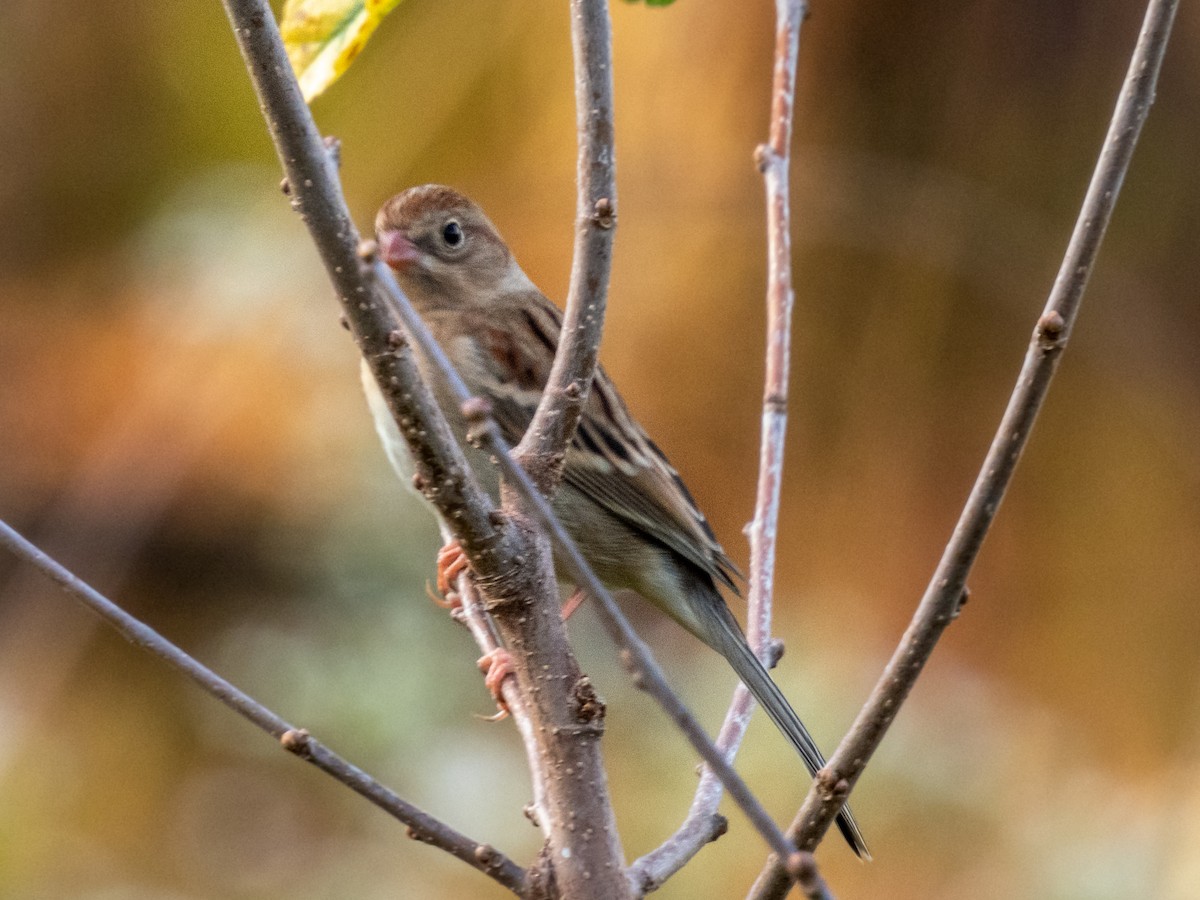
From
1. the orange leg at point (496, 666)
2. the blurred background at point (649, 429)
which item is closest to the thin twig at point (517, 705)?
the orange leg at point (496, 666)

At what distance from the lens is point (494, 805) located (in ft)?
12.4

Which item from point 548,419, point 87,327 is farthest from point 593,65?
point 87,327

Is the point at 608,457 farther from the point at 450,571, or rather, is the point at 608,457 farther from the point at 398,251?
the point at 398,251

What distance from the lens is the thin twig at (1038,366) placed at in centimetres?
103

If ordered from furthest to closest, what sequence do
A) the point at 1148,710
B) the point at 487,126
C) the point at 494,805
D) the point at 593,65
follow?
the point at 487,126 < the point at 1148,710 < the point at 494,805 < the point at 593,65

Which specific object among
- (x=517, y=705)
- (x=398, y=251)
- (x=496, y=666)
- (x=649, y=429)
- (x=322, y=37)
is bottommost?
(x=517, y=705)

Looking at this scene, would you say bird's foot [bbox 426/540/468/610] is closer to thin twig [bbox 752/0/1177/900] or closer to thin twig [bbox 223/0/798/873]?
thin twig [bbox 223/0/798/873]

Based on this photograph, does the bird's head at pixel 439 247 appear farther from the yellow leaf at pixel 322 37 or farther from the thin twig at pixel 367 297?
the thin twig at pixel 367 297

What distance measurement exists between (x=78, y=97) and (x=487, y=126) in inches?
59.2

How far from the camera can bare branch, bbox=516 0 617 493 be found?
4.18ft

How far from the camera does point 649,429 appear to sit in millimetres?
4430

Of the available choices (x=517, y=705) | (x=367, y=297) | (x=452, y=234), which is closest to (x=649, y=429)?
(x=452, y=234)

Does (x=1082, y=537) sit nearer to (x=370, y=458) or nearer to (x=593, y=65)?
(x=370, y=458)

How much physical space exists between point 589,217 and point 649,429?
10.3 feet
